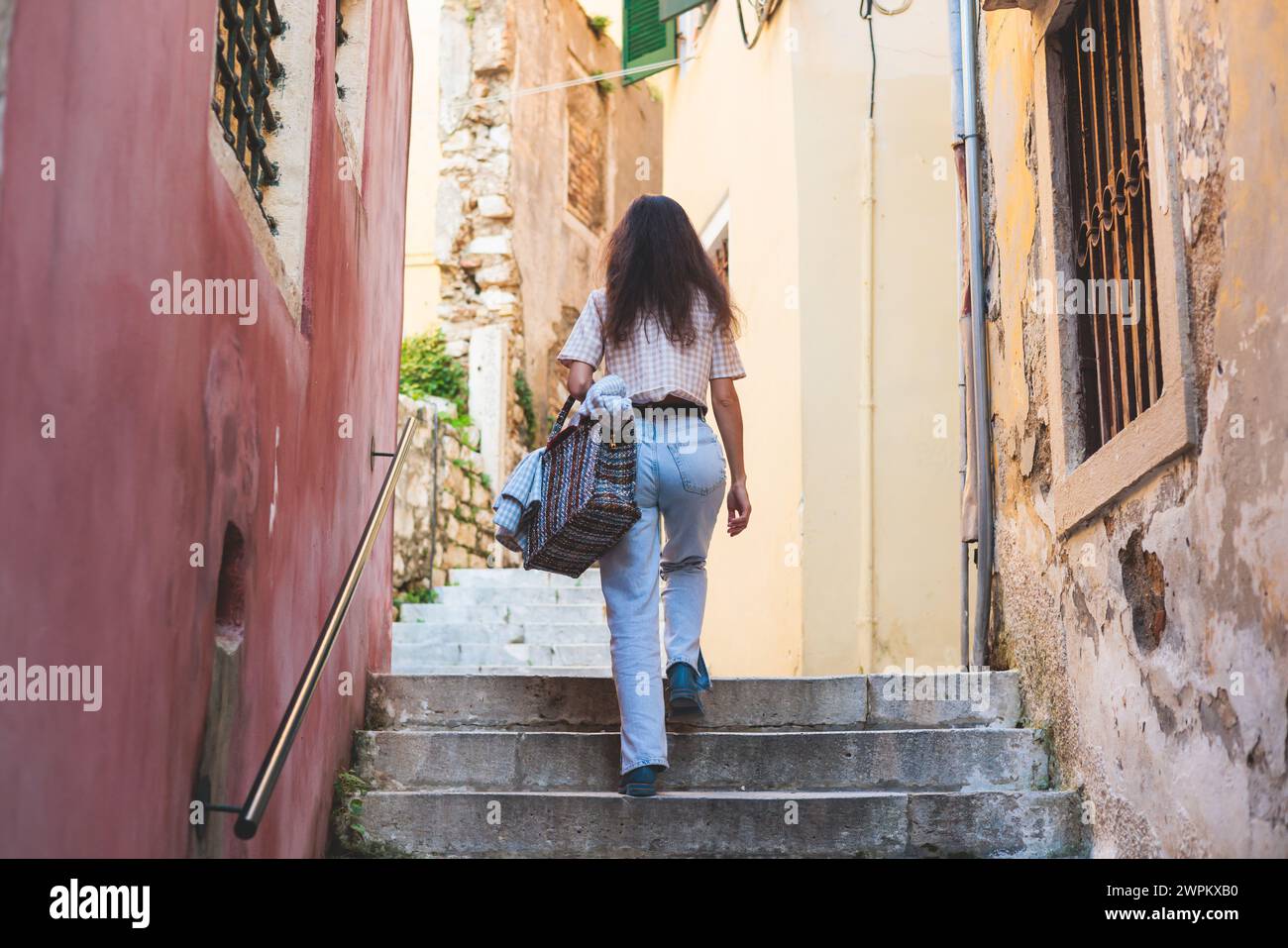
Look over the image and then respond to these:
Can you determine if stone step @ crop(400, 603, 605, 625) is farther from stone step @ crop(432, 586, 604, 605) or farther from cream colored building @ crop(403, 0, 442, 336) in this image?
cream colored building @ crop(403, 0, 442, 336)

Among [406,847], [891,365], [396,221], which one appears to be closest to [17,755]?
[406,847]

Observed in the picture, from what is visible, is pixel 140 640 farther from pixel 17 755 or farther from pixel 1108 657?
pixel 1108 657

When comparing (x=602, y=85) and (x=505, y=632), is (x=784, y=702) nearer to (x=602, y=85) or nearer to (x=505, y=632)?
(x=505, y=632)

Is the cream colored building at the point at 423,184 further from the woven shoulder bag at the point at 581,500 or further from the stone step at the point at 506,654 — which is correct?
the woven shoulder bag at the point at 581,500

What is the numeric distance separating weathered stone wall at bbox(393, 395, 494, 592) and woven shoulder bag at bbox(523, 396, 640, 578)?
5581mm

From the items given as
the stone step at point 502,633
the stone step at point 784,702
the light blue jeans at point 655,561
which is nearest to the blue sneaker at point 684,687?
the light blue jeans at point 655,561

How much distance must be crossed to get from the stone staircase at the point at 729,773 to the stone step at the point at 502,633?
3.54m

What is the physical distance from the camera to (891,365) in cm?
A: 729

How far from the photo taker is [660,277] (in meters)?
4.38

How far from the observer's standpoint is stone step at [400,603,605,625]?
9.37m

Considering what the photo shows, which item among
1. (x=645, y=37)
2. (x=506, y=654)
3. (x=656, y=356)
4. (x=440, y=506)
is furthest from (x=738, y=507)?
(x=645, y=37)

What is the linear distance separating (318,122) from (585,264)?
12.1 meters

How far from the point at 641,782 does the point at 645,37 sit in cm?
954

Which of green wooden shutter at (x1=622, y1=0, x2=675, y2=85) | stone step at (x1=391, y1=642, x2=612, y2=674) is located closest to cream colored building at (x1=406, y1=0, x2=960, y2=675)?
stone step at (x1=391, y1=642, x2=612, y2=674)
